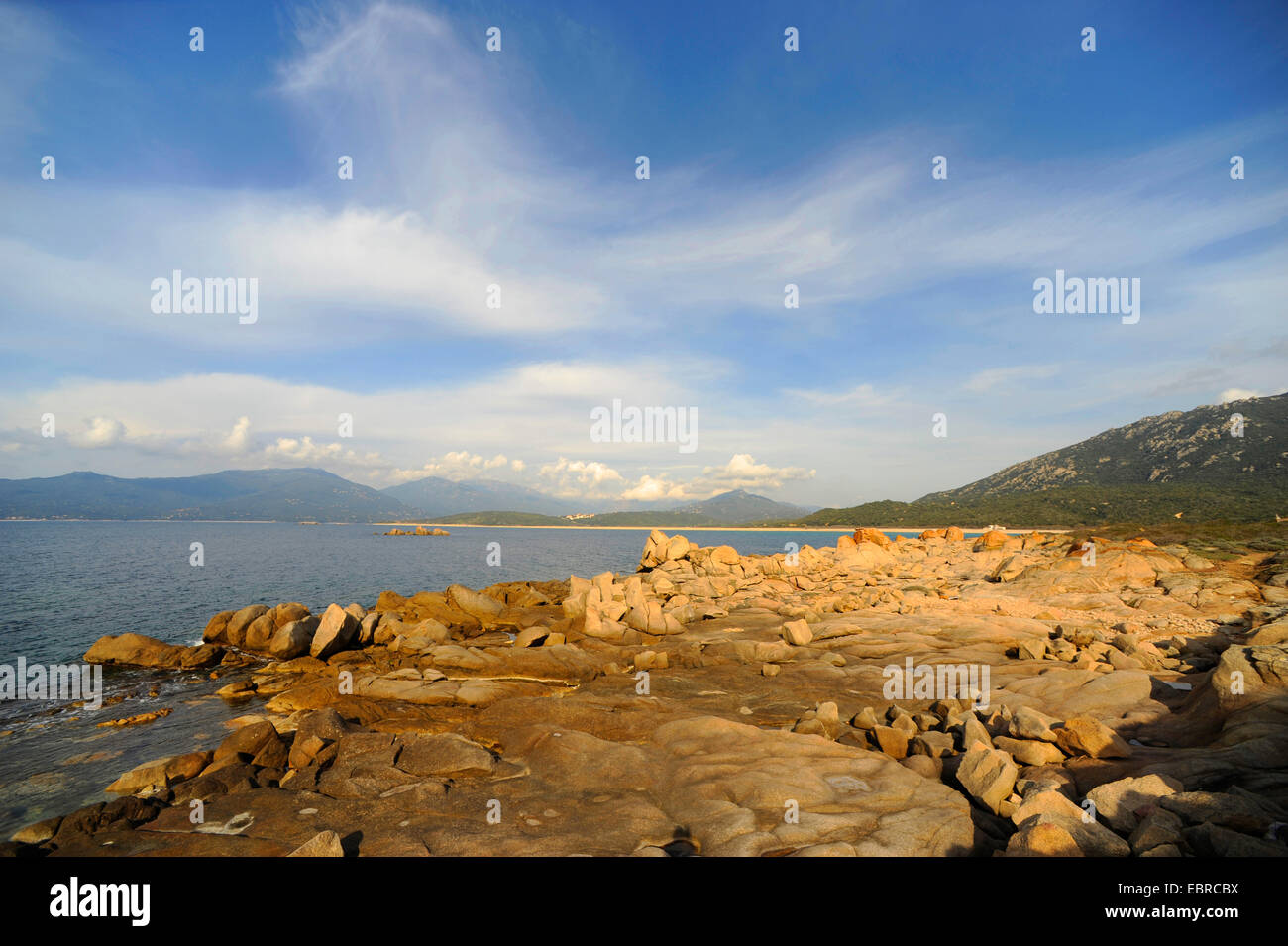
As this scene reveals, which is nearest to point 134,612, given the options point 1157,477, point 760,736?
point 760,736

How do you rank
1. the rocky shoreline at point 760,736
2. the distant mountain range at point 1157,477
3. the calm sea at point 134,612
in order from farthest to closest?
the distant mountain range at point 1157,477, the calm sea at point 134,612, the rocky shoreline at point 760,736

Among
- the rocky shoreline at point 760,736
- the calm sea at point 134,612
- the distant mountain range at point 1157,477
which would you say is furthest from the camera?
the distant mountain range at point 1157,477

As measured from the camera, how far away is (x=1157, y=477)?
Answer: 348 feet

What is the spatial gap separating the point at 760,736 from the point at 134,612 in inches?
1651

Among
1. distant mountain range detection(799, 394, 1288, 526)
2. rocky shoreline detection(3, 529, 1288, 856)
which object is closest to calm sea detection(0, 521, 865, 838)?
rocky shoreline detection(3, 529, 1288, 856)

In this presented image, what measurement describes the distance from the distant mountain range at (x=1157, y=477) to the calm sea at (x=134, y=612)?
7533 centimetres

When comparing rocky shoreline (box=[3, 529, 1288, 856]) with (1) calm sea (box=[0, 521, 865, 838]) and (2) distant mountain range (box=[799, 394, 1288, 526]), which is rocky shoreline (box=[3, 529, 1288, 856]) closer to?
(1) calm sea (box=[0, 521, 865, 838])

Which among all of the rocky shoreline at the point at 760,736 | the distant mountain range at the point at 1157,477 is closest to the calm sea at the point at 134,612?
the rocky shoreline at the point at 760,736

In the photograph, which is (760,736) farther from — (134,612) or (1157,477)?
(1157,477)

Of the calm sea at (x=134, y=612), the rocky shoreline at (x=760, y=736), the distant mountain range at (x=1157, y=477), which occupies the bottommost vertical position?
the calm sea at (x=134, y=612)

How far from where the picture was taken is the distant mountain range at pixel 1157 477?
76.5m

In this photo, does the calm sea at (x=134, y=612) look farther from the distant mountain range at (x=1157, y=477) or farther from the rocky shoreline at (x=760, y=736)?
the distant mountain range at (x=1157, y=477)

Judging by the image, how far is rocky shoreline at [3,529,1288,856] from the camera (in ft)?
29.0
